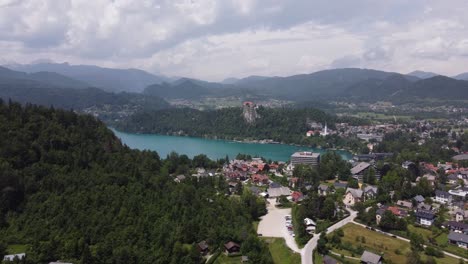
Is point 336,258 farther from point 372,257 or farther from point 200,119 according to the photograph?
point 200,119

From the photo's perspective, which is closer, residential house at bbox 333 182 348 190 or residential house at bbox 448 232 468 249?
residential house at bbox 448 232 468 249

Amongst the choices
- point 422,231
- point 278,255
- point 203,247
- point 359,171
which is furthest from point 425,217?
point 203,247

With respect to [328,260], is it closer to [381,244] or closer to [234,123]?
[381,244]

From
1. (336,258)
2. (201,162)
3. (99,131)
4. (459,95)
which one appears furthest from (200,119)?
(459,95)

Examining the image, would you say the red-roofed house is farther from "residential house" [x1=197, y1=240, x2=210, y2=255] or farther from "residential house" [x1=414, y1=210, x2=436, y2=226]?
"residential house" [x1=197, y1=240, x2=210, y2=255]

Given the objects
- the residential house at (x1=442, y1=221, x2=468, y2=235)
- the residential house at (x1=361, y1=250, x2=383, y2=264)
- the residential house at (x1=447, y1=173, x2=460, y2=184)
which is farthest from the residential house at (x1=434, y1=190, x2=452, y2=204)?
the residential house at (x1=361, y1=250, x2=383, y2=264)

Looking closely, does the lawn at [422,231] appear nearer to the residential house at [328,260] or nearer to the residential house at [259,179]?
the residential house at [328,260]
